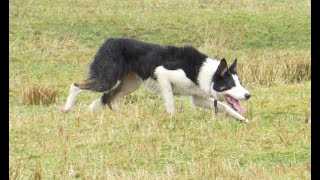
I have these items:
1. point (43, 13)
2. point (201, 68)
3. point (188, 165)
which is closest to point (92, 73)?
point (201, 68)

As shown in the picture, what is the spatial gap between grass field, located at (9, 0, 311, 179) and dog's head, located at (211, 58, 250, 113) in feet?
1.00

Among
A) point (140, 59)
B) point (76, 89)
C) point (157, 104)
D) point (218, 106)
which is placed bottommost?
point (157, 104)

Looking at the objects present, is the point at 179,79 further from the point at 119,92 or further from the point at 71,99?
the point at 71,99

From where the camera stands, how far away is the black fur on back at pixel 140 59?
11688 millimetres

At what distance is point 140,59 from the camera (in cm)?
1180

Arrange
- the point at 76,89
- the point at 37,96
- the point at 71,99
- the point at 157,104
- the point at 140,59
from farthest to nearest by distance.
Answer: the point at 37,96, the point at 157,104, the point at 76,89, the point at 71,99, the point at 140,59

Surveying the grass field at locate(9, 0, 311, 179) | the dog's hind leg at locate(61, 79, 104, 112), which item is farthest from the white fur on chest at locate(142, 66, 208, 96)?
the dog's hind leg at locate(61, 79, 104, 112)

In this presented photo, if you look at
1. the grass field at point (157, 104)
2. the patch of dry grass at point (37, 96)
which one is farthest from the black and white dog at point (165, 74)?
the patch of dry grass at point (37, 96)

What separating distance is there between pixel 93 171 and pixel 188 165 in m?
0.98

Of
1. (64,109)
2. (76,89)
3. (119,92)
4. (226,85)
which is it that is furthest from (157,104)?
(226,85)

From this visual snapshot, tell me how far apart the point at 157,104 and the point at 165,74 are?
114 cm

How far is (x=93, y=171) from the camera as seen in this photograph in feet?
26.7

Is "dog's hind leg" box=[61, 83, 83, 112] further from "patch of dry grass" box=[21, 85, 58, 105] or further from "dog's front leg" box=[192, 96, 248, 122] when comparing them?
"dog's front leg" box=[192, 96, 248, 122]
